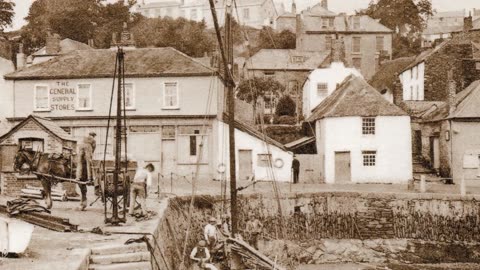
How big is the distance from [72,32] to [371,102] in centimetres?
4596

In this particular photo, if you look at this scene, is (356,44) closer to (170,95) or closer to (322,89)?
(322,89)

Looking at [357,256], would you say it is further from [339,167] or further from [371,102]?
[371,102]

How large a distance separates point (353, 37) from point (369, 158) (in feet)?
129

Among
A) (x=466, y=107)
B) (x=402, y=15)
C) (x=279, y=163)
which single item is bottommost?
(x=279, y=163)

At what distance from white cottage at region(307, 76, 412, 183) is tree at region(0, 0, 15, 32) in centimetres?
4112

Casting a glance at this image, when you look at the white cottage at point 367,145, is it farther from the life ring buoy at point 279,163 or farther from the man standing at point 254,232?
the man standing at point 254,232

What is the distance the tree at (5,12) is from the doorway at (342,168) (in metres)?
42.3

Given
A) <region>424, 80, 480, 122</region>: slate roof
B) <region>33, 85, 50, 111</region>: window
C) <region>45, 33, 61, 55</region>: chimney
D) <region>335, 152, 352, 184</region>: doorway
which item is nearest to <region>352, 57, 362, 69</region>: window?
<region>424, 80, 480, 122</region>: slate roof

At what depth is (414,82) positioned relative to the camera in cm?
5859

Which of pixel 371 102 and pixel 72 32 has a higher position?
Result: pixel 72 32

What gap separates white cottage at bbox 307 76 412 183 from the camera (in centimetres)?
3994

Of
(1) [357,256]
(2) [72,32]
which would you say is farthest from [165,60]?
(2) [72,32]

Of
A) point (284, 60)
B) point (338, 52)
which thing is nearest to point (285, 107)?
point (338, 52)

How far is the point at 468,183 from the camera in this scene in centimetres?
3922
